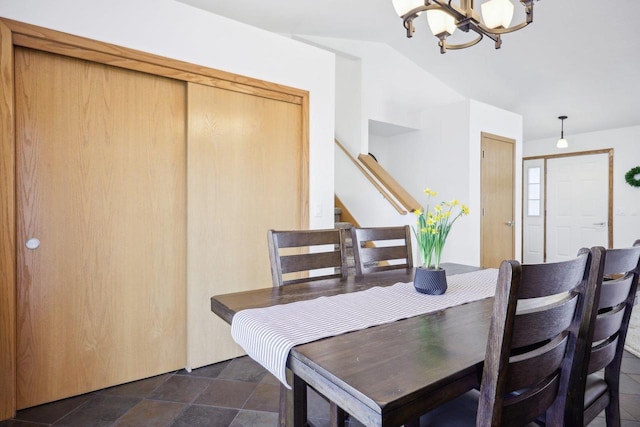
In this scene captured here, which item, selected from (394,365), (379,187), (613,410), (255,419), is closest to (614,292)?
(613,410)

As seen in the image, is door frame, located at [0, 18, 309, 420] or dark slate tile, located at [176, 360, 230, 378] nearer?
door frame, located at [0, 18, 309, 420]

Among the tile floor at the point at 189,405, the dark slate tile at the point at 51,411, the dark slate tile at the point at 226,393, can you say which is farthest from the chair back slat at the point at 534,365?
the dark slate tile at the point at 51,411

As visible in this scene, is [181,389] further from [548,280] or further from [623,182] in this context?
[623,182]

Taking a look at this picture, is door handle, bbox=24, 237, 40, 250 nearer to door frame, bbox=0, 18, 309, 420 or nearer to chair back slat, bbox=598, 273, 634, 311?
door frame, bbox=0, 18, 309, 420

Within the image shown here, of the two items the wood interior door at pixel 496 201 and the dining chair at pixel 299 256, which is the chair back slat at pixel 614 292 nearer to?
the dining chair at pixel 299 256

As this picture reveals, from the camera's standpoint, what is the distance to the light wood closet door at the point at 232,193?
2367 millimetres

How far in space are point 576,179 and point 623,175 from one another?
617 mm

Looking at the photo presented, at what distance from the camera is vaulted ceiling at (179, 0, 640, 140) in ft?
11.5

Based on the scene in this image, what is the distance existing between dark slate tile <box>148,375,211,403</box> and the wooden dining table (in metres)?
1.09

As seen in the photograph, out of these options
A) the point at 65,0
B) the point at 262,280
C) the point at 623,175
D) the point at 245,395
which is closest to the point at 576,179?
the point at 623,175

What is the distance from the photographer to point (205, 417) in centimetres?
184

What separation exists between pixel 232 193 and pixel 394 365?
6.30 feet

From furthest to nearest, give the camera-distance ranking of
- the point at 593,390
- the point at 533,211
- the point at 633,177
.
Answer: the point at 533,211 < the point at 633,177 < the point at 593,390

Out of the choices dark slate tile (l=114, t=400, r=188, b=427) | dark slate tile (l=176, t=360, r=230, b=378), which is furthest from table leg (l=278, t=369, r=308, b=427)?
dark slate tile (l=176, t=360, r=230, b=378)
